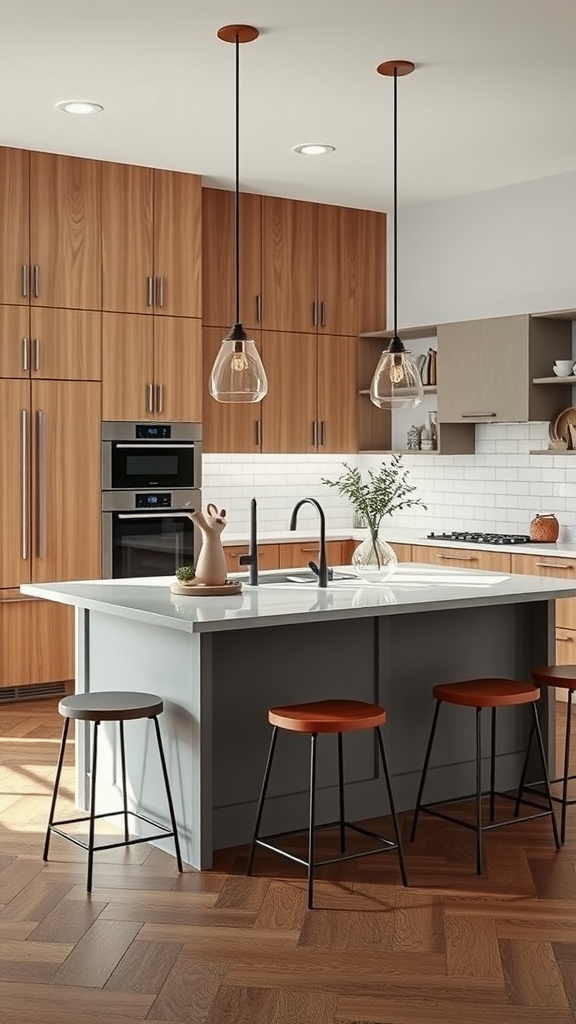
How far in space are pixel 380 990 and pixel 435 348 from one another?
561 cm

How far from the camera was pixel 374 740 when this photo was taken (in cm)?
480

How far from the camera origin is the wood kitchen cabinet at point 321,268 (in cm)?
820

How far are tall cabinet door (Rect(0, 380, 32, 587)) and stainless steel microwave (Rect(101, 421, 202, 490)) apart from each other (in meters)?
0.48

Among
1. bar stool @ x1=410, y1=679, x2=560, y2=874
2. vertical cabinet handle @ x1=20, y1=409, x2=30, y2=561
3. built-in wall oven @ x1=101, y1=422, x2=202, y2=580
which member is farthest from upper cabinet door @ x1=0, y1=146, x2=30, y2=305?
bar stool @ x1=410, y1=679, x2=560, y2=874

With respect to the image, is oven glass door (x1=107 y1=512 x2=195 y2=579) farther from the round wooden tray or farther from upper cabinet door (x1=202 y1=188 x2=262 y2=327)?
the round wooden tray

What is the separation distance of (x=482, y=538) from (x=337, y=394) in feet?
5.14

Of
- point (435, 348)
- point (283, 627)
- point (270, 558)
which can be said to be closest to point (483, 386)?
point (435, 348)

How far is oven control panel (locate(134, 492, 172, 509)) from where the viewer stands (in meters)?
7.26

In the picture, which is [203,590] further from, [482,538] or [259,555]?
[482,538]

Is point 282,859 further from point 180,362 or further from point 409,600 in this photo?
point 180,362

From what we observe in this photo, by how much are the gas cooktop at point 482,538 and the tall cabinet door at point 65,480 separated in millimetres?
2195

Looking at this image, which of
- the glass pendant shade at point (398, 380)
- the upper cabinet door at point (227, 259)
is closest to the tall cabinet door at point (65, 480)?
the upper cabinet door at point (227, 259)

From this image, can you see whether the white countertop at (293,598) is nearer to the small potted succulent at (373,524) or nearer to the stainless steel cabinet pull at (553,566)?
the small potted succulent at (373,524)

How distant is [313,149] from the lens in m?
6.84
